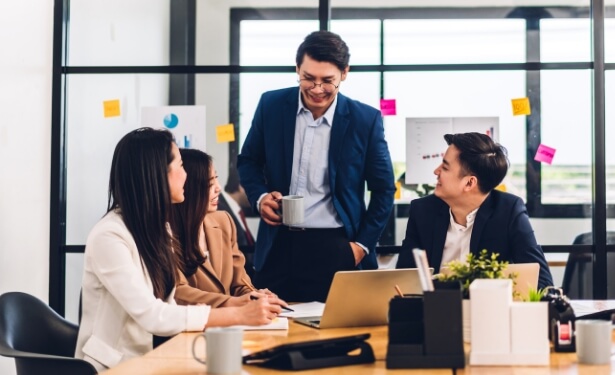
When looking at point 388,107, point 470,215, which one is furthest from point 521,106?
point 470,215

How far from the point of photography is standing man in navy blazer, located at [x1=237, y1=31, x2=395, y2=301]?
3.54 m

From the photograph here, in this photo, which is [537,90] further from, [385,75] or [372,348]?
[372,348]

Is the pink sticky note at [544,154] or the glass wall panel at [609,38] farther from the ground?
the glass wall panel at [609,38]

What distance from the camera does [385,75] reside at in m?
4.54

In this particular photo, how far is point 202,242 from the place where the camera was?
122 inches

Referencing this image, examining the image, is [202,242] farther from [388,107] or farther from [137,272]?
[388,107]

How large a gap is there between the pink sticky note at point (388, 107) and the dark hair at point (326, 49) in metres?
1.01

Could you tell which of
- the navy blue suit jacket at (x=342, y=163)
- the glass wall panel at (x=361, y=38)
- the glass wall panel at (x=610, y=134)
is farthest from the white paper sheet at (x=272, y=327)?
the glass wall panel at (x=610, y=134)

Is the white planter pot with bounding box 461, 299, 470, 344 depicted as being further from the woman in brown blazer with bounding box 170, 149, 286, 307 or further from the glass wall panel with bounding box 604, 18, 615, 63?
the glass wall panel with bounding box 604, 18, 615, 63

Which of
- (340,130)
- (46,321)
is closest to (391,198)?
(340,130)

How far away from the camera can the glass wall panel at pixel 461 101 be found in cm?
451

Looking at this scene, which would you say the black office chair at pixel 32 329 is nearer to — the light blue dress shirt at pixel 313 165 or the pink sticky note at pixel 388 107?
the light blue dress shirt at pixel 313 165

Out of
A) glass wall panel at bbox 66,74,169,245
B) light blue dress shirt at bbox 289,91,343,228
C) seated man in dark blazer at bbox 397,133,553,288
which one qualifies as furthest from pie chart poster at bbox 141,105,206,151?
seated man in dark blazer at bbox 397,133,553,288

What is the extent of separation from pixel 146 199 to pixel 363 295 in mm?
690
